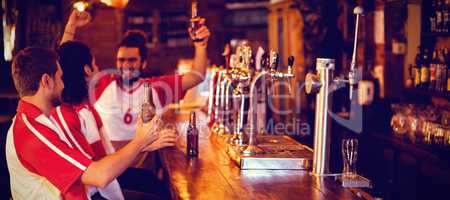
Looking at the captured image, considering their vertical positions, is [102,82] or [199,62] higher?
[199,62]

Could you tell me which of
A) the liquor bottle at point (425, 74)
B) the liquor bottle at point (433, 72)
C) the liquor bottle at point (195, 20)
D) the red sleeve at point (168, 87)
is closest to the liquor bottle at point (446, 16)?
the liquor bottle at point (433, 72)

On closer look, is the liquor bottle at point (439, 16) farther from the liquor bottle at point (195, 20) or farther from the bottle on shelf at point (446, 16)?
the liquor bottle at point (195, 20)

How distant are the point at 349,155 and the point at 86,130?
4.93 feet

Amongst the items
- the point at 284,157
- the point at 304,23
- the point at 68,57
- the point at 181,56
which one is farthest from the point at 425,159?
the point at 181,56

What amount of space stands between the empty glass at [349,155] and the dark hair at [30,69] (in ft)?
4.40

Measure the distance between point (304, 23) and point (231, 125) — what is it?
4.45 m

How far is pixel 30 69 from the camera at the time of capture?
8.85 feet

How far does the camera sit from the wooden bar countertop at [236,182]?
8.57ft

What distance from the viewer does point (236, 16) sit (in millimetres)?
13695

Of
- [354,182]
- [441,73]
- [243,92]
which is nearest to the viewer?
[354,182]

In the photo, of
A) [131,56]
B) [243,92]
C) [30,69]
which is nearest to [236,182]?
[243,92]

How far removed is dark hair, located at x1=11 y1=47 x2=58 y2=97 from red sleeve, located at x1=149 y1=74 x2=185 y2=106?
188cm

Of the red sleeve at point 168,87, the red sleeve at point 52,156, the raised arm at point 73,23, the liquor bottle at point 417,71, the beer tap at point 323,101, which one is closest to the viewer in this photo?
the red sleeve at point 52,156

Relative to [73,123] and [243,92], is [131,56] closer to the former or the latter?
[243,92]
